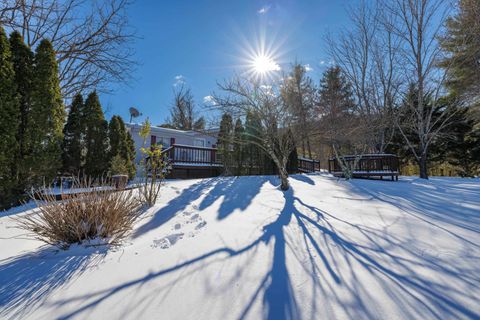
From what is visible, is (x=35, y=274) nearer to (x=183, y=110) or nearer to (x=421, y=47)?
(x=421, y=47)

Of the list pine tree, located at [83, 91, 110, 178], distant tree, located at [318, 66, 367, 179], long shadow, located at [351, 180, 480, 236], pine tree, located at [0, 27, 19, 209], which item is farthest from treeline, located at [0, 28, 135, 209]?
distant tree, located at [318, 66, 367, 179]

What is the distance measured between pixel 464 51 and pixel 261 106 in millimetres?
10057

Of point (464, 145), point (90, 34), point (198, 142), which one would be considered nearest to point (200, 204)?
point (90, 34)

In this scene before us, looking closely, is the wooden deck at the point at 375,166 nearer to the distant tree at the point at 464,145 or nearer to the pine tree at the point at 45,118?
the distant tree at the point at 464,145

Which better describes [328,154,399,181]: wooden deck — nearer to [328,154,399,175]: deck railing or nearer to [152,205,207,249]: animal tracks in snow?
[328,154,399,175]: deck railing

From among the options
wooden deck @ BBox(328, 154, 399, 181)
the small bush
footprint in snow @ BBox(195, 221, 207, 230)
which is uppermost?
wooden deck @ BBox(328, 154, 399, 181)

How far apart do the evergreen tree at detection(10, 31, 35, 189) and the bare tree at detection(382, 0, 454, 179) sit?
1329cm

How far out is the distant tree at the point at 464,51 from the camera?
8406 millimetres

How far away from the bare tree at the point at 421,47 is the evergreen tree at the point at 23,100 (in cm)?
1329

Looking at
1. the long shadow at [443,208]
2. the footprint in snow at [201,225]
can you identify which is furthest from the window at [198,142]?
the footprint in snow at [201,225]

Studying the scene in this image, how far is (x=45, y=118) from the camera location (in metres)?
4.75

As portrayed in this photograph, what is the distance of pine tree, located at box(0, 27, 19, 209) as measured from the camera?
403 cm

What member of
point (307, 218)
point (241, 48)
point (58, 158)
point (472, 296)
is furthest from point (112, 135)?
point (472, 296)

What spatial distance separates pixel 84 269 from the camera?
6.30ft
